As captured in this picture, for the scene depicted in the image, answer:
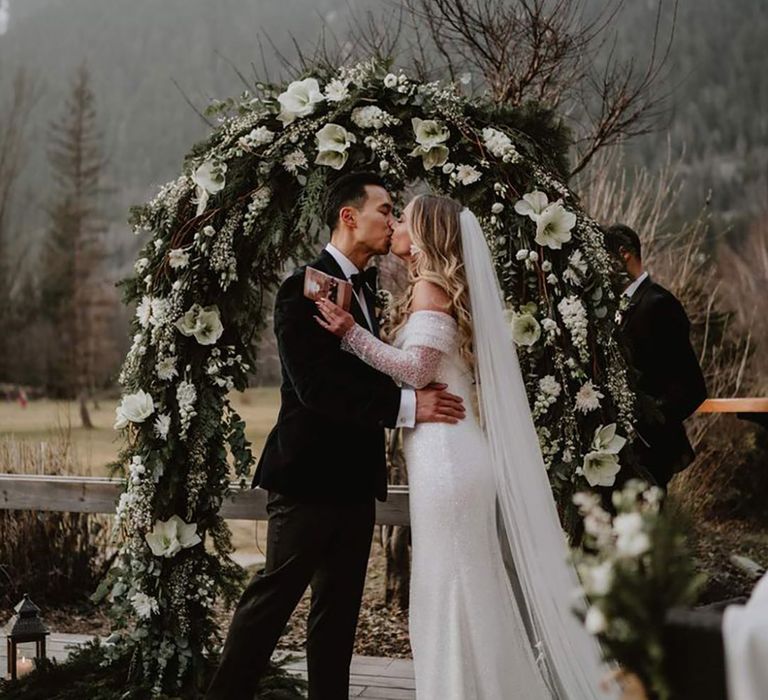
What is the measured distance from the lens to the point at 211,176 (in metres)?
3.85

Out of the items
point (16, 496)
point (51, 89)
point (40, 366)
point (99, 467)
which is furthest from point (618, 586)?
point (51, 89)

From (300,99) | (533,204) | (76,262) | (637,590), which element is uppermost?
(76,262)

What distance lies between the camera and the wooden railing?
460cm

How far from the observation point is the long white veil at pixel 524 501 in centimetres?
323

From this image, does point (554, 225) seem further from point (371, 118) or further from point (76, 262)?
point (76, 262)

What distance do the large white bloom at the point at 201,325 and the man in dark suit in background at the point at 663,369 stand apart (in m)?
1.88

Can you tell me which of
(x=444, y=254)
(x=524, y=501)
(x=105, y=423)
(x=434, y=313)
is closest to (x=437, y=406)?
(x=434, y=313)

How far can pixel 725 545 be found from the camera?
25.0 feet

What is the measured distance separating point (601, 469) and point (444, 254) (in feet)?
3.27

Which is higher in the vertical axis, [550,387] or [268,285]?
[268,285]

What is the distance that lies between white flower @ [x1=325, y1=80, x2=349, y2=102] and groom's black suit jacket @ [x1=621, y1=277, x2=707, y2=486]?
1.77m

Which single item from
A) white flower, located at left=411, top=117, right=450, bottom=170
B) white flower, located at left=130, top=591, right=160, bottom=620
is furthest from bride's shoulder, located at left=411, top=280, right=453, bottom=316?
white flower, located at left=130, top=591, right=160, bottom=620

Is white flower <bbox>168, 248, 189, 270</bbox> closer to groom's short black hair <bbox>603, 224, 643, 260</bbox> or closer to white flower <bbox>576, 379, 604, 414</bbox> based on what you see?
white flower <bbox>576, 379, 604, 414</bbox>

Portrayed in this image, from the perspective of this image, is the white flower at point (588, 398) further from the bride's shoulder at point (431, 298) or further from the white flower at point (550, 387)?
the bride's shoulder at point (431, 298)
